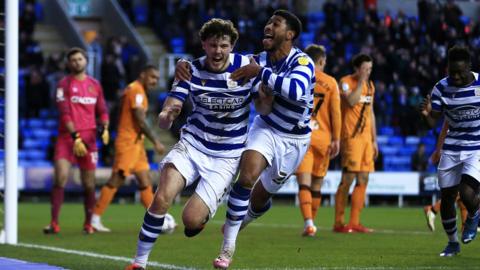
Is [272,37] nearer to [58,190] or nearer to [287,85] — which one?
[287,85]

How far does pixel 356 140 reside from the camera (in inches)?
595

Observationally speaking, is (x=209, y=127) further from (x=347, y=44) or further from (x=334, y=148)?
(x=347, y=44)

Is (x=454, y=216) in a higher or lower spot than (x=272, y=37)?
lower

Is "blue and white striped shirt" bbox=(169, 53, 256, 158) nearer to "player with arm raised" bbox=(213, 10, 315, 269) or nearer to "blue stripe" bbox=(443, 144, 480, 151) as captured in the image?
"player with arm raised" bbox=(213, 10, 315, 269)

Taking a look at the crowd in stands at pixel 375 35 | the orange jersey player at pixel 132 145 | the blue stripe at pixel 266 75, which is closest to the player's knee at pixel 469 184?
the blue stripe at pixel 266 75

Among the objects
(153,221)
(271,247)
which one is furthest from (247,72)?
(271,247)

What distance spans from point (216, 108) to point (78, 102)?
593 cm

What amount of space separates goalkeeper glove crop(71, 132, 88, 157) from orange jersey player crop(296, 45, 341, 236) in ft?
8.90

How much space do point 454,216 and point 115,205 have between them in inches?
545

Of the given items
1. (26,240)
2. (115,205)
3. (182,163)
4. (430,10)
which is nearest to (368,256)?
(182,163)

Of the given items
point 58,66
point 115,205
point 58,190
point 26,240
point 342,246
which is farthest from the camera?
point 58,66

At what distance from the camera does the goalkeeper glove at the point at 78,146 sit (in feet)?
47.2

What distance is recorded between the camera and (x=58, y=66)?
2934 centimetres

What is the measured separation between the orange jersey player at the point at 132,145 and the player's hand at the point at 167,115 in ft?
20.8
